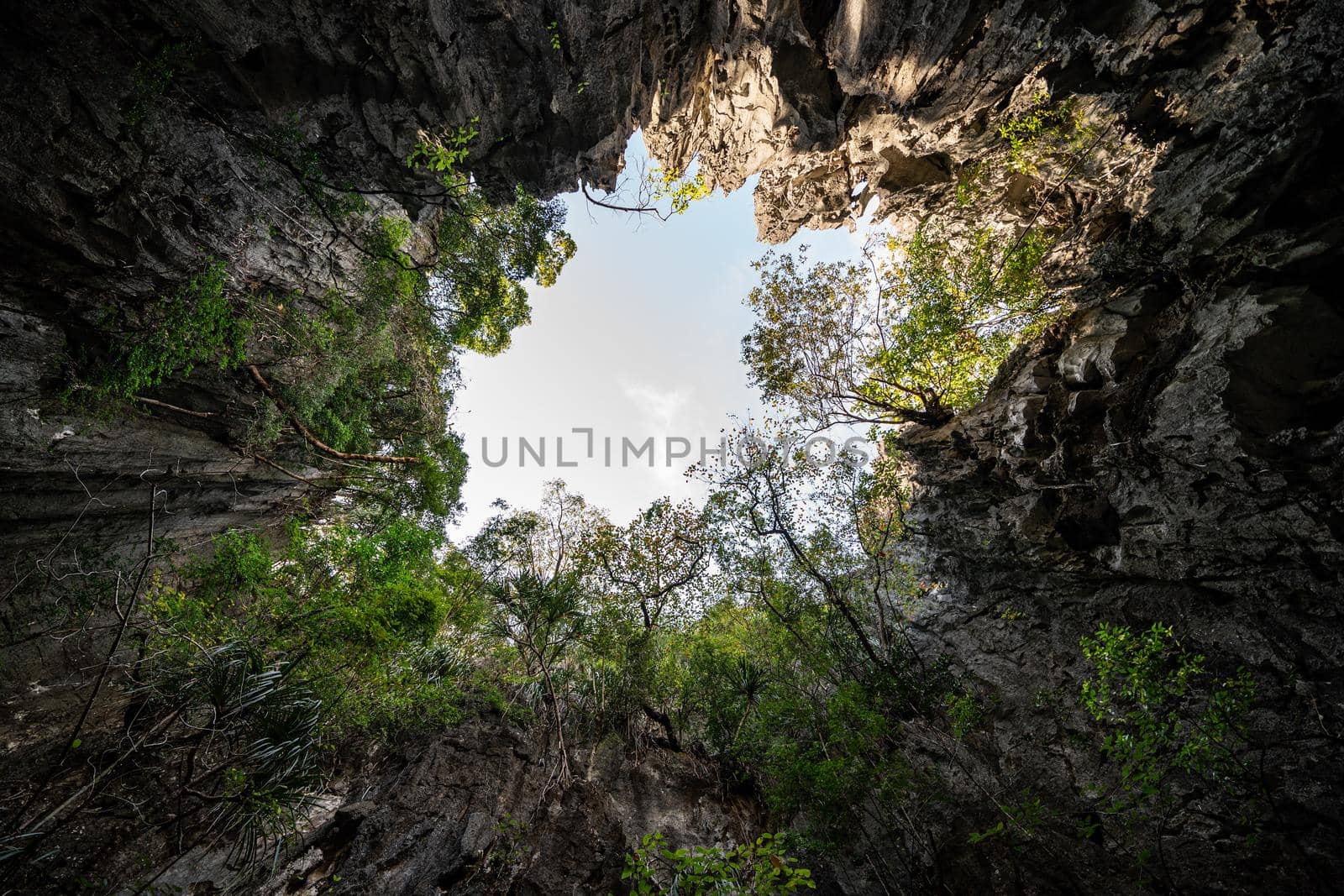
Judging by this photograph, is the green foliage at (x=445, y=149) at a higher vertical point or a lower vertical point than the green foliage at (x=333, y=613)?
higher

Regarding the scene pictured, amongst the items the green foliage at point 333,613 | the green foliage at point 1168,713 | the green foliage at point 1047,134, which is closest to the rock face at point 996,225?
the green foliage at point 1047,134

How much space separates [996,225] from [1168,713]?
1056cm

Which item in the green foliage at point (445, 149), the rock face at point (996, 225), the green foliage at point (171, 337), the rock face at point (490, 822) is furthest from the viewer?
the green foliage at point (445, 149)

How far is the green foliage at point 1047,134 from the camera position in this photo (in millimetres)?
8234

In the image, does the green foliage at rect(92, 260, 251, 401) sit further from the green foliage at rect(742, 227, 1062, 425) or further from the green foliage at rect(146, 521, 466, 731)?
the green foliage at rect(742, 227, 1062, 425)

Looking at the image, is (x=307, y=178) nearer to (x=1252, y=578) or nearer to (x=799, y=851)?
(x=799, y=851)

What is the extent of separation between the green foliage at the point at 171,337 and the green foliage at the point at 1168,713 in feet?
44.3

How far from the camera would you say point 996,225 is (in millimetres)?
10727

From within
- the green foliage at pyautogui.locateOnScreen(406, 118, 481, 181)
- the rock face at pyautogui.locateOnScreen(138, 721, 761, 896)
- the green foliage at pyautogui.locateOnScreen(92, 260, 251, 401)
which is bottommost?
the rock face at pyautogui.locateOnScreen(138, 721, 761, 896)

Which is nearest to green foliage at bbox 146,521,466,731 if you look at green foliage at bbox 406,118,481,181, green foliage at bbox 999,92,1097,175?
green foliage at bbox 406,118,481,181

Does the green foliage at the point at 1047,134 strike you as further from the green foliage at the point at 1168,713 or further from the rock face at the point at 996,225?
the green foliage at the point at 1168,713

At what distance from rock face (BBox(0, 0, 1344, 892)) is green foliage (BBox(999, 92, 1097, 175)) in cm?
27

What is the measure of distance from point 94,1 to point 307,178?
2549 mm

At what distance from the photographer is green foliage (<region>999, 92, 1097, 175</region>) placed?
8.23m
